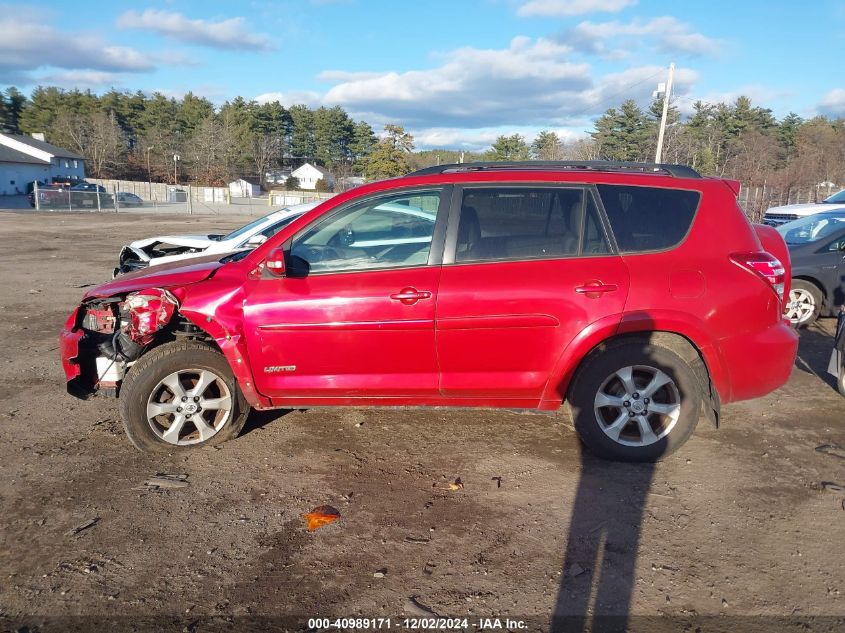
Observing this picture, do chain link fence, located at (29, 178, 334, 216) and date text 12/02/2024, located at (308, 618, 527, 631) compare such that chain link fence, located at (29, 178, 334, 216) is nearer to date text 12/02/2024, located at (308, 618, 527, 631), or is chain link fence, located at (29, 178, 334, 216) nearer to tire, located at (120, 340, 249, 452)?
tire, located at (120, 340, 249, 452)

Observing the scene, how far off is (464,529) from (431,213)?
6.52 feet

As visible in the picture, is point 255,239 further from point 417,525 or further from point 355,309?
point 417,525

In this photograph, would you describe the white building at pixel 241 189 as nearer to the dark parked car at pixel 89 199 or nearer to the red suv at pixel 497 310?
the dark parked car at pixel 89 199

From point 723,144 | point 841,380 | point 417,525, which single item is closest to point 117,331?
point 417,525

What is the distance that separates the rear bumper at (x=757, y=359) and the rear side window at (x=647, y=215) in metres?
0.79

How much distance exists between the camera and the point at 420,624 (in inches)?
106

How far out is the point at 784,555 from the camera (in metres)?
3.18

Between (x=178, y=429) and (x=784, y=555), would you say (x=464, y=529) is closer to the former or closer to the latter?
(x=784, y=555)

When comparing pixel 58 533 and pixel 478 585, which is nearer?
pixel 478 585

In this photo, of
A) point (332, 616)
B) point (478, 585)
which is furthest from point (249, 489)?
point (478, 585)

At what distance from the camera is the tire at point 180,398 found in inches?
163

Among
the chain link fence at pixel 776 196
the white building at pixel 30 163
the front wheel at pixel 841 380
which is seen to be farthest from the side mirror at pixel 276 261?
the white building at pixel 30 163

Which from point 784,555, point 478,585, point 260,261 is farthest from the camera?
point 260,261

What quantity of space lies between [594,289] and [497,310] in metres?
0.62
